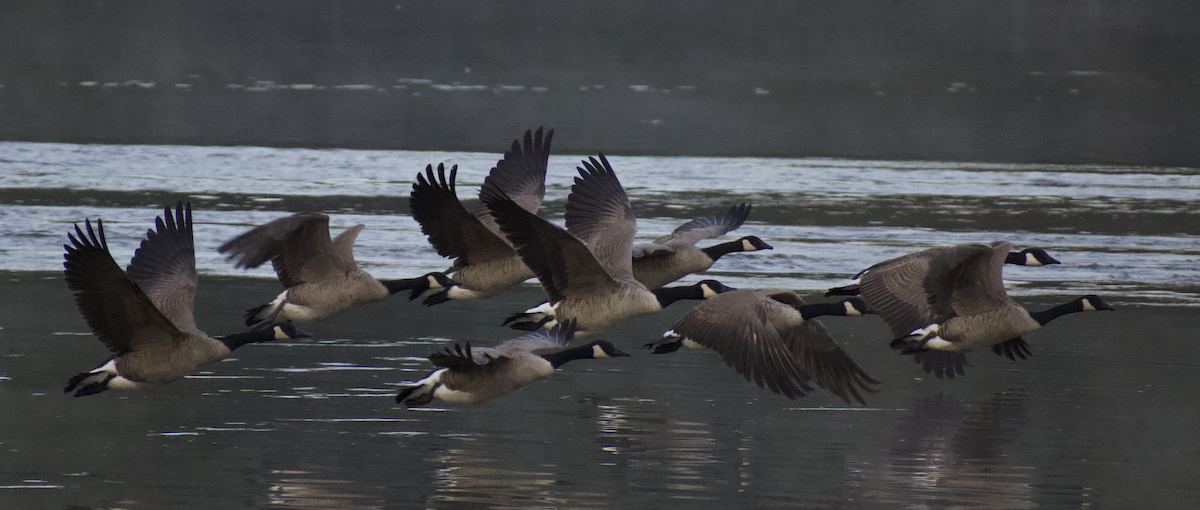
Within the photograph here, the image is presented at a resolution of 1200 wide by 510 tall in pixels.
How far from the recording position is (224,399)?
892 cm

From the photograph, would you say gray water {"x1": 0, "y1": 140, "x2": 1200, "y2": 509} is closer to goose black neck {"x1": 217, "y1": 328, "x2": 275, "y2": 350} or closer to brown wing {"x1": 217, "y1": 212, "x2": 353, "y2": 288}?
goose black neck {"x1": 217, "y1": 328, "x2": 275, "y2": 350}

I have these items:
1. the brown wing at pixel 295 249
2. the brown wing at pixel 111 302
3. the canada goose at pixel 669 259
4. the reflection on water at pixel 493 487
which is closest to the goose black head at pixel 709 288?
the canada goose at pixel 669 259

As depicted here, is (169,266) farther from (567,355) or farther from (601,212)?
(601,212)

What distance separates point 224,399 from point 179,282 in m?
0.75

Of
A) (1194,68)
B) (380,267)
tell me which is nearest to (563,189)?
(380,267)

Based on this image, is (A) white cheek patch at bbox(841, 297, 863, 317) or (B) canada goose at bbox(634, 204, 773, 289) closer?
(A) white cheek patch at bbox(841, 297, 863, 317)

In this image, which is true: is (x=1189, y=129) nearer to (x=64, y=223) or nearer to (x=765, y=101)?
(x=765, y=101)

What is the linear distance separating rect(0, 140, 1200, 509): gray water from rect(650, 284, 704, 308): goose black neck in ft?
1.81

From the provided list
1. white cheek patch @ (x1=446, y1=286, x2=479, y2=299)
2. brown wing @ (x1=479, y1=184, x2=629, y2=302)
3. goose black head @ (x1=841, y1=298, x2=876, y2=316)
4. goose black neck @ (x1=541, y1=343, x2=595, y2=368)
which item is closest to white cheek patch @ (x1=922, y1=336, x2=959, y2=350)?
goose black head @ (x1=841, y1=298, x2=876, y2=316)

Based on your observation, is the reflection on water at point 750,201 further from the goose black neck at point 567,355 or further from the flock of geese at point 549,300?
the goose black neck at point 567,355

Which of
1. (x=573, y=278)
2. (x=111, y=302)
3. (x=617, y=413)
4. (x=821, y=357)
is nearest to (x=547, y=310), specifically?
(x=573, y=278)

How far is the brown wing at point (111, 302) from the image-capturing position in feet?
24.5

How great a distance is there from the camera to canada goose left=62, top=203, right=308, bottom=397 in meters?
7.55

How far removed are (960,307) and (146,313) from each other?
15.5 feet
